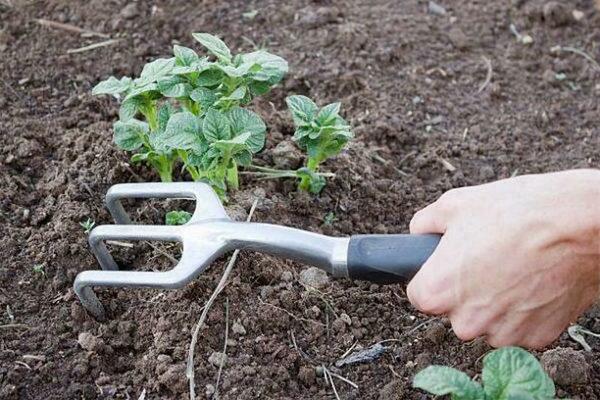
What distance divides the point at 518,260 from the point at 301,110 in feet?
2.35

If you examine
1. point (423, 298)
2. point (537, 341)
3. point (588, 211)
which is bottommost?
point (537, 341)

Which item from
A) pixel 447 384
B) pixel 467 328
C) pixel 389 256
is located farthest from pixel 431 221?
pixel 447 384

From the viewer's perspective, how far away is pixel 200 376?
6.32 ft

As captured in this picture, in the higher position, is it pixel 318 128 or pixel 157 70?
pixel 157 70

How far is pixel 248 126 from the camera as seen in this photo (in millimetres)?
2068

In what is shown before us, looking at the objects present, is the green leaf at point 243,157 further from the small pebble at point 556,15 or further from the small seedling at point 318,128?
the small pebble at point 556,15

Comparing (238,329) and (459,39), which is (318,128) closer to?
(238,329)

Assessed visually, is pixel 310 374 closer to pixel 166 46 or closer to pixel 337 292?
pixel 337 292

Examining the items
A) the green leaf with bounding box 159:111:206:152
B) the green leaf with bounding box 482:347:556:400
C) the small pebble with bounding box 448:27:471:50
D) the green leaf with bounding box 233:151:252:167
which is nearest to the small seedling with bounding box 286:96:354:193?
the green leaf with bounding box 233:151:252:167

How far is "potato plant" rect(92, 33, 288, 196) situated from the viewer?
2033mm

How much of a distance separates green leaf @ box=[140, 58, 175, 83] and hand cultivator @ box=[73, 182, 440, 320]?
0.79 ft

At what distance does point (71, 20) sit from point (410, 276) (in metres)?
1.61

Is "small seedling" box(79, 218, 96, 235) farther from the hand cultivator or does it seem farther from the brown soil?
the hand cultivator

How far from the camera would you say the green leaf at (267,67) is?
2078 mm
